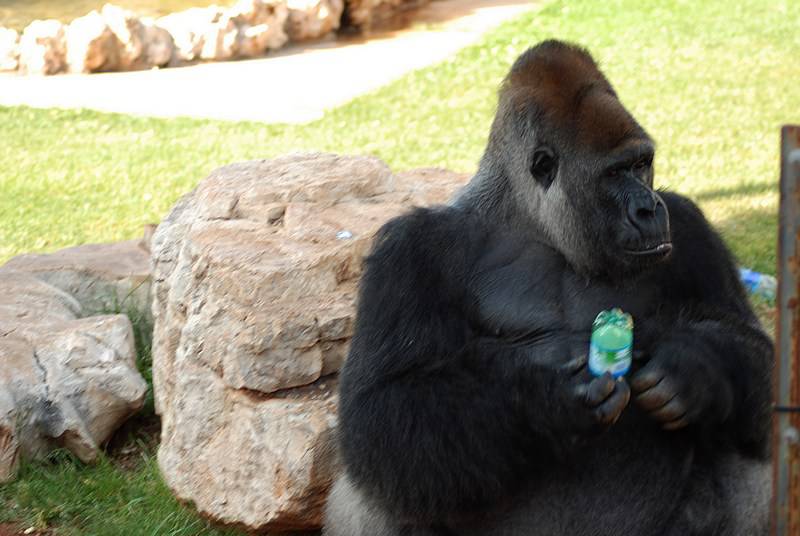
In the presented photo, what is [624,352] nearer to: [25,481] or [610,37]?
[25,481]

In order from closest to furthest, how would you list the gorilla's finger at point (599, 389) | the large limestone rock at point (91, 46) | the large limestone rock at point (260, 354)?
the gorilla's finger at point (599, 389) → the large limestone rock at point (260, 354) → the large limestone rock at point (91, 46)

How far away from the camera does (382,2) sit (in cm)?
1360

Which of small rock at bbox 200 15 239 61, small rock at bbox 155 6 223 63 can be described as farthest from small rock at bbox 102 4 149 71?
small rock at bbox 200 15 239 61

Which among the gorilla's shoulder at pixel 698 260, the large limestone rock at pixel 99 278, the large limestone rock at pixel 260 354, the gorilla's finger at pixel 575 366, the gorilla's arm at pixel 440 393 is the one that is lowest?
the large limestone rock at pixel 99 278

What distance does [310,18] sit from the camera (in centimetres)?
1259

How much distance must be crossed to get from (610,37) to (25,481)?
9.06 m

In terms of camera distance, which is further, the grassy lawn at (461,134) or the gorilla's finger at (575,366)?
the grassy lawn at (461,134)

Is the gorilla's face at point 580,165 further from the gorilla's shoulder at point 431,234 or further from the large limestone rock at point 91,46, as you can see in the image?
the large limestone rock at point 91,46

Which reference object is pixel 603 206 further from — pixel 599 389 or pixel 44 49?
pixel 44 49

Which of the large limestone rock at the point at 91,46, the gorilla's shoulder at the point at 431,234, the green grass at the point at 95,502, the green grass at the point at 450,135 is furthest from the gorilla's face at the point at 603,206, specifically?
the large limestone rock at the point at 91,46

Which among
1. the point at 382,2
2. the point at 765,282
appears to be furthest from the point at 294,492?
the point at 382,2

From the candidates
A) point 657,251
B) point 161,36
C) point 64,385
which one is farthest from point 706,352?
point 161,36

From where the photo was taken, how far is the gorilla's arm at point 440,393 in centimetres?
294

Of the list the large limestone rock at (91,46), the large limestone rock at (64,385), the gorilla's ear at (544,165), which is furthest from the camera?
the large limestone rock at (91,46)
